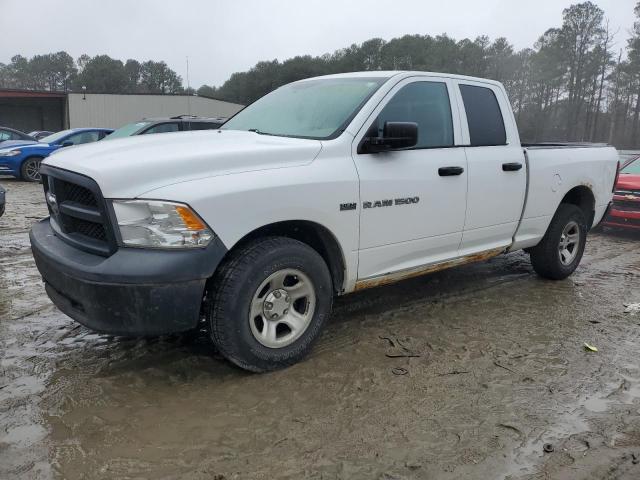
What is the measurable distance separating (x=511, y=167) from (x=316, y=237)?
206 cm

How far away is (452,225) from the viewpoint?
4.23 m

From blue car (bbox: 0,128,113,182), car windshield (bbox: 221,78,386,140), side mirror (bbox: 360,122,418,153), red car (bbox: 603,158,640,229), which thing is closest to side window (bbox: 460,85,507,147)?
car windshield (bbox: 221,78,386,140)

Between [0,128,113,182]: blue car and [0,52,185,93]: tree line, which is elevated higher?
[0,52,185,93]: tree line

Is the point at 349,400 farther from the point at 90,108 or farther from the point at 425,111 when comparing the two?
the point at 90,108

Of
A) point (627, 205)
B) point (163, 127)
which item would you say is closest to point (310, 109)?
point (627, 205)

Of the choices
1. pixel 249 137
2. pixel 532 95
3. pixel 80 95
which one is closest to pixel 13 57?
pixel 80 95

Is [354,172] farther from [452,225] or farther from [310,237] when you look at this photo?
[452,225]

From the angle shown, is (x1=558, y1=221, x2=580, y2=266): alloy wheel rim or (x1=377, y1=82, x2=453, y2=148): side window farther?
(x1=558, y1=221, x2=580, y2=266): alloy wheel rim

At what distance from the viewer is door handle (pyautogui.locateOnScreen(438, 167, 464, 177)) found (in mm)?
4035

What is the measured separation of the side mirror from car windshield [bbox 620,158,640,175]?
7.21 metres

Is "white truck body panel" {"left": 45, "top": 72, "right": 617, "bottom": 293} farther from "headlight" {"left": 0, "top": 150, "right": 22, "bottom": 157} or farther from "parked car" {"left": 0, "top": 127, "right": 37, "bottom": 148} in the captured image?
"parked car" {"left": 0, "top": 127, "right": 37, "bottom": 148}

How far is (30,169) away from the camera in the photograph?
42.5 ft

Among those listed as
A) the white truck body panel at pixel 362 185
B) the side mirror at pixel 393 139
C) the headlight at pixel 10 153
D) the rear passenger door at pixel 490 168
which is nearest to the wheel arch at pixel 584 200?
the white truck body panel at pixel 362 185

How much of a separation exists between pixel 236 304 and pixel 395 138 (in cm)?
150
